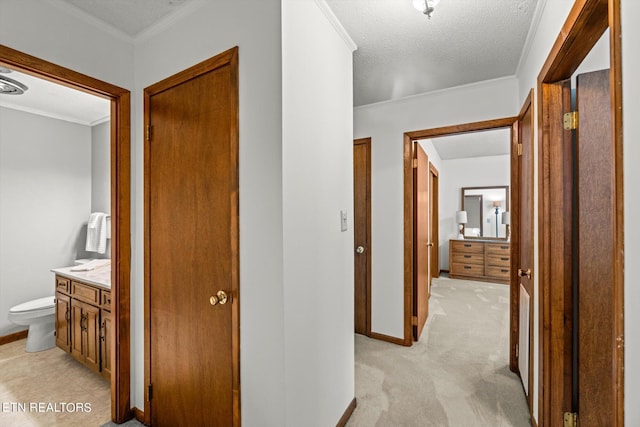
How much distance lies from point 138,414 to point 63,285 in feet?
4.60

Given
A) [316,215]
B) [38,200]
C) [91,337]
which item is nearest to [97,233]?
[38,200]

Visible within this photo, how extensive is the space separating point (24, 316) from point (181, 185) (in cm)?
240

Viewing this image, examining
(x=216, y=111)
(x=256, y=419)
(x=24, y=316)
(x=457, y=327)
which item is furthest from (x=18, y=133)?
(x=457, y=327)

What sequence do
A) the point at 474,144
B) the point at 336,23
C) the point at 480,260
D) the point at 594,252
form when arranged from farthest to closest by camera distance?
the point at 480,260, the point at 474,144, the point at 336,23, the point at 594,252

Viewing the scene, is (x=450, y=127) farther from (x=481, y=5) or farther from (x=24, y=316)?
(x=24, y=316)

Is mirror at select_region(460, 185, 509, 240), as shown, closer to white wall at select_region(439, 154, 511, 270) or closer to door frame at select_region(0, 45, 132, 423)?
white wall at select_region(439, 154, 511, 270)

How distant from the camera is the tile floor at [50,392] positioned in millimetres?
1864

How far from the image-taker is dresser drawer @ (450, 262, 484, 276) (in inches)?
218

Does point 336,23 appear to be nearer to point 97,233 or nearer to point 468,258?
point 97,233

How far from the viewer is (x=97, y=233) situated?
330 cm

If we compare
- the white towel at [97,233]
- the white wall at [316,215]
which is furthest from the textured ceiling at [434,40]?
the white towel at [97,233]

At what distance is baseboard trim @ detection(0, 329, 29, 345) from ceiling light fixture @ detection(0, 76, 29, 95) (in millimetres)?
2321

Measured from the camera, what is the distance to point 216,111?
1.47m

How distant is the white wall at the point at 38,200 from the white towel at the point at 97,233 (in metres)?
0.30
